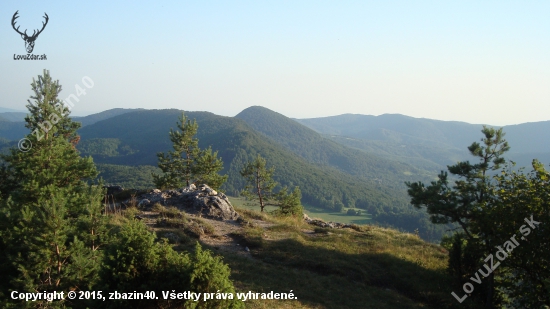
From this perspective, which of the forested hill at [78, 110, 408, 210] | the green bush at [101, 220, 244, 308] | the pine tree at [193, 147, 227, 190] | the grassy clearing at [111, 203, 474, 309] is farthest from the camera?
the forested hill at [78, 110, 408, 210]

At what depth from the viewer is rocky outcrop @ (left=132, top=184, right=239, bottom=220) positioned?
1889 centimetres

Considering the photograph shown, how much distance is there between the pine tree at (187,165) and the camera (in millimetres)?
31188

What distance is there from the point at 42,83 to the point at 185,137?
13.3 m

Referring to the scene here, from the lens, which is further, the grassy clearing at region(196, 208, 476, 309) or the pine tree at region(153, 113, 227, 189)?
the pine tree at region(153, 113, 227, 189)

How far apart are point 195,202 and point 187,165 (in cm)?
1367

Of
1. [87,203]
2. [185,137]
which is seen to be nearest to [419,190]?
[87,203]

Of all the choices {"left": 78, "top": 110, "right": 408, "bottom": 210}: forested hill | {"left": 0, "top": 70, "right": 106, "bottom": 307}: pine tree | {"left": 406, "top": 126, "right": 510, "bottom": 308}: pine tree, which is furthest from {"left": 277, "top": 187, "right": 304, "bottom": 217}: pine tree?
{"left": 78, "top": 110, "right": 408, "bottom": 210}: forested hill

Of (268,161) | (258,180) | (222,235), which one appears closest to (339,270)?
(222,235)

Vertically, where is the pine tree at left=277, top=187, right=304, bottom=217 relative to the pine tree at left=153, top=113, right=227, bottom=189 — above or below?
below

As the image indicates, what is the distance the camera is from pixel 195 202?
19453 mm

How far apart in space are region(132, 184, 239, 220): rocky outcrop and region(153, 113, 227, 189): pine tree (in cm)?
1031

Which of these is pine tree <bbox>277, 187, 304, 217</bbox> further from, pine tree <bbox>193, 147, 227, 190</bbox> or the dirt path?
the dirt path

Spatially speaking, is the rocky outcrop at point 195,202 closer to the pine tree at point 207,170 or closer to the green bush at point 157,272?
the pine tree at point 207,170

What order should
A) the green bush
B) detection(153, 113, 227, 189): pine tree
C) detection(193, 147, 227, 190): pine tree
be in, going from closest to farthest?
1. the green bush
2. detection(193, 147, 227, 190): pine tree
3. detection(153, 113, 227, 189): pine tree
